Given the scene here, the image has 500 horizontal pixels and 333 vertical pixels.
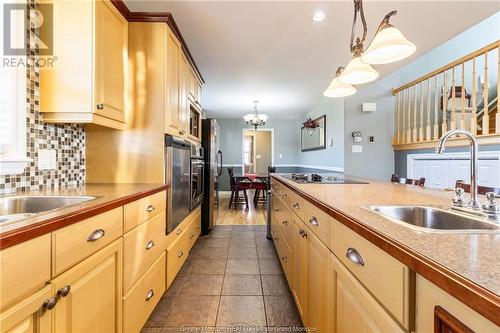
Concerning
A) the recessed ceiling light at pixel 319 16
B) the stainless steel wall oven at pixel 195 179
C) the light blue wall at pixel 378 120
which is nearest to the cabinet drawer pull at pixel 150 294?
the stainless steel wall oven at pixel 195 179

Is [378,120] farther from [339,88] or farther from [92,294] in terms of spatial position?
[92,294]

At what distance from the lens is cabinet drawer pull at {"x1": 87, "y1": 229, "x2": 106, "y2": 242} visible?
98 cm

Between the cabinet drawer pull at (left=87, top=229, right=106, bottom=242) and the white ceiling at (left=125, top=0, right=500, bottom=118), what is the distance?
1.86 meters

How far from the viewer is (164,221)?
189 centimetres

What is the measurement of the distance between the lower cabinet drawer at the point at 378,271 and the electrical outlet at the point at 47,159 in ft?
5.63

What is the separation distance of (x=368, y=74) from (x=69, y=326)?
6.76 feet

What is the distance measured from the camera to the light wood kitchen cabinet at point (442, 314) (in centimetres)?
39

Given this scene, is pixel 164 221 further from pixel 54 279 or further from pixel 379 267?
pixel 379 267

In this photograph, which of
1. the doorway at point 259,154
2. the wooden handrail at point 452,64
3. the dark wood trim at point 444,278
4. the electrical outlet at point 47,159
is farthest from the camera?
the doorway at point 259,154

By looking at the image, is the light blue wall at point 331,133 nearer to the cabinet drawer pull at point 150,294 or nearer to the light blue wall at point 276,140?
the light blue wall at point 276,140

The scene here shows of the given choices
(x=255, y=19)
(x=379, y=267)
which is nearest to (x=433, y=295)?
(x=379, y=267)

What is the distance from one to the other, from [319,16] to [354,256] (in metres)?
2.19

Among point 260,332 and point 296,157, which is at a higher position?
point 296,157

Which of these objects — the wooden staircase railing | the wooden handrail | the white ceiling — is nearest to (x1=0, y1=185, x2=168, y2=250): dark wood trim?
the white ceiling
